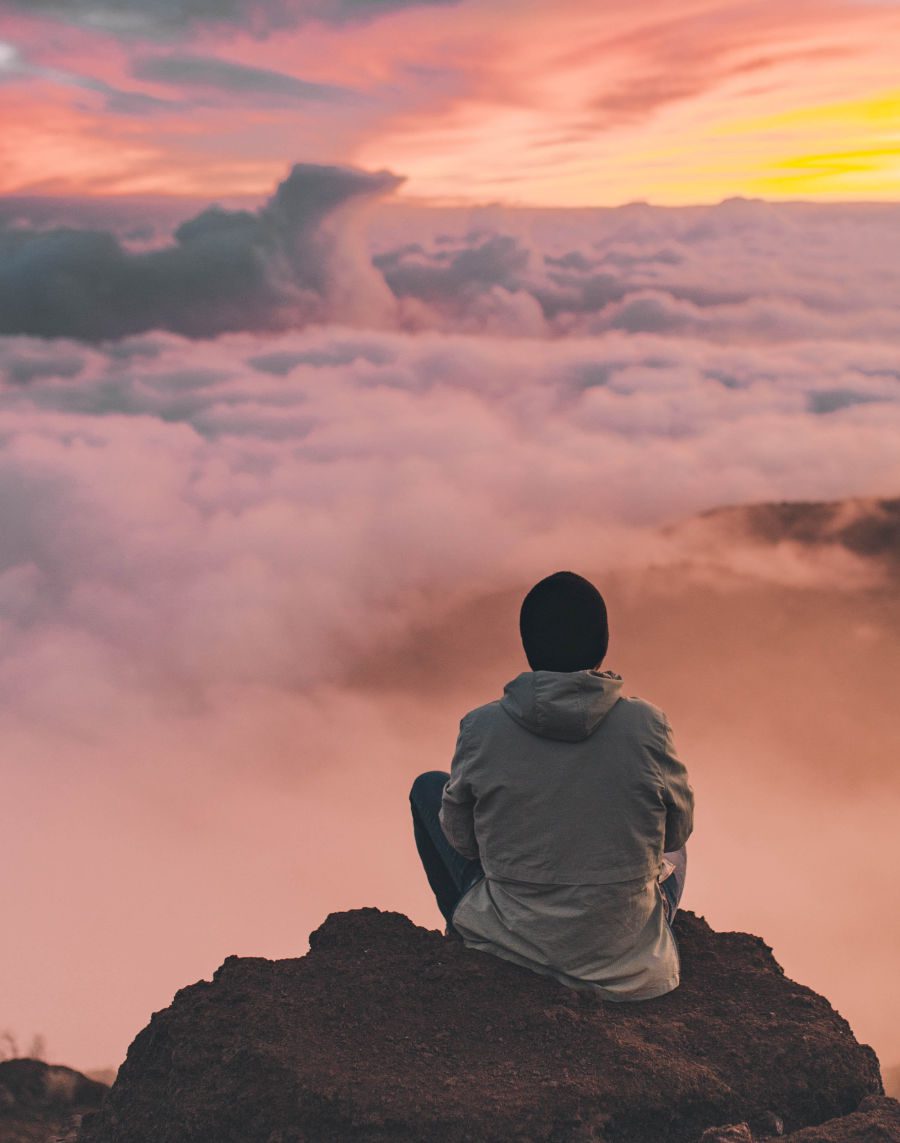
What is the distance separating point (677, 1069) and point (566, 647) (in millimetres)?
1490

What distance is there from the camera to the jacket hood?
453 cm

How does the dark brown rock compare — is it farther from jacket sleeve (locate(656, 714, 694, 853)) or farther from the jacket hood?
the jacket hood

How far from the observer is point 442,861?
5133mm

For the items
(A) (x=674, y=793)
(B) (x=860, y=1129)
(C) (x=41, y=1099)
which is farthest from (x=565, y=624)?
(C) (x=41, y=1099)

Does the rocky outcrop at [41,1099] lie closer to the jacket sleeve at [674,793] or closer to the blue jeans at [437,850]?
the blue jeans at [437,850]

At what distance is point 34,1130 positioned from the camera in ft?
17.7

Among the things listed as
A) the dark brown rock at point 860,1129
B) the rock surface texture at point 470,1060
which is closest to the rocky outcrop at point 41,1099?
the rock surface texture at point 470,1060

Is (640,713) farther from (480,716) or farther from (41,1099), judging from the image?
(41,1099)

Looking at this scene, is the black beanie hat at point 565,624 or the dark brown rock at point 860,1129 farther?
the black beanie hat at point 565,624

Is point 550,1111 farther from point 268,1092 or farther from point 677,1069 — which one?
point 268,1092

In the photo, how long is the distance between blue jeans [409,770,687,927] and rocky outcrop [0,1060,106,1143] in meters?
1.81

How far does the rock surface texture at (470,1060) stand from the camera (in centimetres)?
425

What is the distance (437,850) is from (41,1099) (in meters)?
2.14

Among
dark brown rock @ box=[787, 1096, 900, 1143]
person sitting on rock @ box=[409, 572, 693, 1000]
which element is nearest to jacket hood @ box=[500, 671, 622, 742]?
person sitting on rock @ box=[409, 572, 693, 1000]
